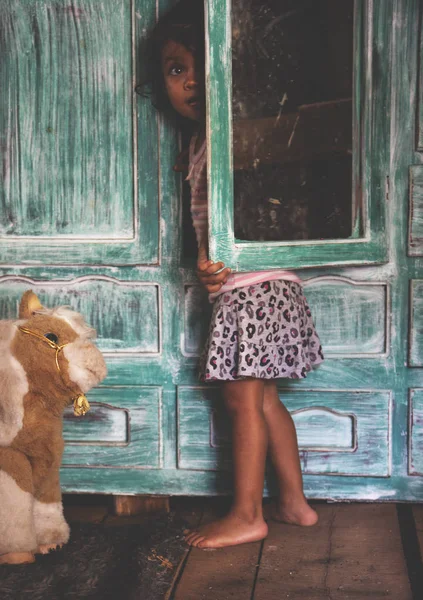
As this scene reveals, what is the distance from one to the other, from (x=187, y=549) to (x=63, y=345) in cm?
79

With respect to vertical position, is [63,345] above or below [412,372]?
above

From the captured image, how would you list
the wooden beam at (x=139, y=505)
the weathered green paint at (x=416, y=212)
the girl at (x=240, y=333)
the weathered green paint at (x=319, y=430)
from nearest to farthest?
the girl at (x=240, y=333) < the weathered green paint at (x=416, y=212) < the weathered green paint at (x=319, y=430) < the wooden beam at (x=139, y=505)

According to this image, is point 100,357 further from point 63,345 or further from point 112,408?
point 112,408

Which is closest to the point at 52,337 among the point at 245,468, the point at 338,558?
the point at 245,468

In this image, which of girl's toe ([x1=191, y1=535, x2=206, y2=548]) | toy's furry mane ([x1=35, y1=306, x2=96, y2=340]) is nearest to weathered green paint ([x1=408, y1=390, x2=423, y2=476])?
girl's toe ([x1=191, y1=535, x2=206, y2=548])

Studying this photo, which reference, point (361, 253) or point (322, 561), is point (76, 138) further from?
point (322, 561)

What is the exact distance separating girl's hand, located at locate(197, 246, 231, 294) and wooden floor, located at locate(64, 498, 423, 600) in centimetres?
85

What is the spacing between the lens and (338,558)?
89.0 inches

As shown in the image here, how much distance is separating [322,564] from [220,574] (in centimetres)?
32

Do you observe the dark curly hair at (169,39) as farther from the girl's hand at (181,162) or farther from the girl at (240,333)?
the girl's hand at (181,162)

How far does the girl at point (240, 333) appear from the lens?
7.55 feet

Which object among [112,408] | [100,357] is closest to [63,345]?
[100,357]

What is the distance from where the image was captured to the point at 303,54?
2.30 metres

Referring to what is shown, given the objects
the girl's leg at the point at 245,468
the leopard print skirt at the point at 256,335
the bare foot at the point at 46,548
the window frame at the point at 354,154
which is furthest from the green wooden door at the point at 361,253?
the bare foot at the point at 46,548
